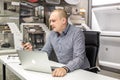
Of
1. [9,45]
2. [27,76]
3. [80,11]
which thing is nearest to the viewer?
[27,76]

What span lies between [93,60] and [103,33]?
1.07 meters

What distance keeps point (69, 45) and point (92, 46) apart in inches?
14.4

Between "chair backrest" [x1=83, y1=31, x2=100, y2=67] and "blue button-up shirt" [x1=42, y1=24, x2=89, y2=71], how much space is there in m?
0.15

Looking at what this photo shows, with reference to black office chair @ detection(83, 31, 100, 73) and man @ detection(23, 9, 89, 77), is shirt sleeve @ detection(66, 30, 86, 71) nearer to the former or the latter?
man @ detection(23, 9, 89, 77)

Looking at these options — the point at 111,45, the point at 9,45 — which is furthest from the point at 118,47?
the point at 9,45

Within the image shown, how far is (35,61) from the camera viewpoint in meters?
1.71

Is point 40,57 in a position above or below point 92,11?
below

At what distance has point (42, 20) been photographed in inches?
126

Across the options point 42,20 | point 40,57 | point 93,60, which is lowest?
point 93,60

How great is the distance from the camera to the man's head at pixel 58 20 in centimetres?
212

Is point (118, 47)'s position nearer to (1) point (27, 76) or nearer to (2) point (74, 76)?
(2) point (74, 76)

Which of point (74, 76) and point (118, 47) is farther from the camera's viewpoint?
point (118, 47)

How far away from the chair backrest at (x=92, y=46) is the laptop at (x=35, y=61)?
71cm

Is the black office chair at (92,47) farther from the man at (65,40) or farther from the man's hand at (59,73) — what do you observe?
the man's hand at (59,73)
